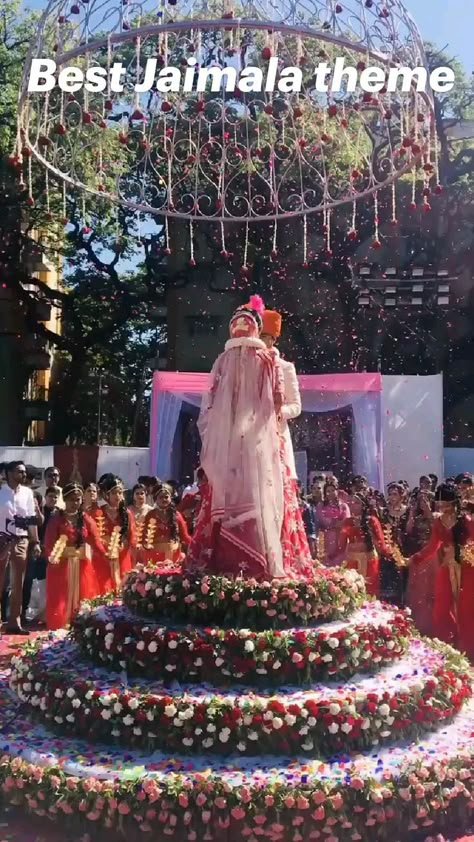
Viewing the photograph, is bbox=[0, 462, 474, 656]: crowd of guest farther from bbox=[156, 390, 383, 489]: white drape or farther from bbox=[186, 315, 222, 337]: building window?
bbox=[186, 315, 222, 337]: building window

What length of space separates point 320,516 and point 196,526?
3525mm

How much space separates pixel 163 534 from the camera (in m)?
8.05

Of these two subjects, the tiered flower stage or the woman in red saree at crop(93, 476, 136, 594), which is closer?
the tiered flower stage

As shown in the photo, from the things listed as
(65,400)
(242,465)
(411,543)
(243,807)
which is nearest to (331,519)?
(411,543)

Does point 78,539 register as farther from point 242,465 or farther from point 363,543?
point 242,465

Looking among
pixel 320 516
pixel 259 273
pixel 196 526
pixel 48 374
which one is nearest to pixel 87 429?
pixel 48 374

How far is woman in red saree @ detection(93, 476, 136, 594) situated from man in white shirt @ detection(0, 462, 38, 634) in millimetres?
812

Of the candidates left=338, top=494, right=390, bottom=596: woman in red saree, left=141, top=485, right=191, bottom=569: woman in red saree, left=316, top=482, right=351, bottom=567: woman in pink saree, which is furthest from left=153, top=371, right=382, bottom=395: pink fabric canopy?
left=141, top=485, right=191, bottom=569: woman in red saree

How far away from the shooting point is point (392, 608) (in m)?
5.63

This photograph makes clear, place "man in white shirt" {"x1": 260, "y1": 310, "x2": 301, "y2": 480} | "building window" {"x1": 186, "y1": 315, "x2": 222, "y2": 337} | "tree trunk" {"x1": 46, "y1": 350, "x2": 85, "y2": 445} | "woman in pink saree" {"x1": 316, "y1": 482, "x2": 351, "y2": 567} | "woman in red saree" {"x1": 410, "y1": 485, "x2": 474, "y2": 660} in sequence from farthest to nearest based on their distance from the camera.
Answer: "building window" {"x1": 186, "y1": 315, "x2": 222, "y2": 337} < "tree trunk" {"x1": 46, "y1": 350, "x2": 85, "y2": 445} < "woman in pink saree" {"x1": 316, "y1": 482, "x2": 351, "y2": 567} < "woman in red saree" {"x1": 410, "y1": 485, "x2": 474, "y2": 660} < "man in white shirt" {"x1": 260, "y1": 310, "x2": 301, "y2": 480}

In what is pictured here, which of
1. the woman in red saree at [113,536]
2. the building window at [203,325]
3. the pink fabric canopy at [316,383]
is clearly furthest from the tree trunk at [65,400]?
the woman in red saree at [113,536]

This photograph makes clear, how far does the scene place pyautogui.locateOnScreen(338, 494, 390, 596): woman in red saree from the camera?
8086mm

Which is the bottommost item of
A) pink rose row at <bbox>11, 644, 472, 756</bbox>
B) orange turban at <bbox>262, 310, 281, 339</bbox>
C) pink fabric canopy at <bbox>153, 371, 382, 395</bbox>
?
pink rose row at <bbox>11, 644, 472, 756</bbox>

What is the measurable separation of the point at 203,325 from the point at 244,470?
17312 mm
